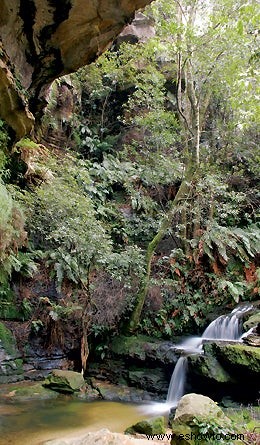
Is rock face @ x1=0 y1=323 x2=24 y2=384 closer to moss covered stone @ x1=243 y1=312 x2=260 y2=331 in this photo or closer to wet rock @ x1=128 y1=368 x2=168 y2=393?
wet rock @ x1=128 y1=368 x2=168 y2=393

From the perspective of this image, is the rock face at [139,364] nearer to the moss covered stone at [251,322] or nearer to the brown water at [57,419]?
the brown water at [57,419]

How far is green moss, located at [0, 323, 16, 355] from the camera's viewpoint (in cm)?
838

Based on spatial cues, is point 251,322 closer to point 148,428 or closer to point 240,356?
point 240,356

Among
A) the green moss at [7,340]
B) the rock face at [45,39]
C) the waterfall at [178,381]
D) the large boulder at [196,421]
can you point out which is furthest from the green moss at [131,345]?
the rock face at [45,39]

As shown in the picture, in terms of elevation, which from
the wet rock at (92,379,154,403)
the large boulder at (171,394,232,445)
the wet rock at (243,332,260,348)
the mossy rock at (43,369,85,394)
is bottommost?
the wet rock at (92,379,154,403)

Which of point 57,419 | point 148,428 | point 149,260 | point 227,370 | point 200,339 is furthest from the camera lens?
point 149,260

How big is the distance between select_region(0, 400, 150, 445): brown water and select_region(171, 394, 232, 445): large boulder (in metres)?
1.62

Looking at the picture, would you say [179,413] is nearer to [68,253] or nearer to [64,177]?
[68,253]

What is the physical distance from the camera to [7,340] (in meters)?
8.50

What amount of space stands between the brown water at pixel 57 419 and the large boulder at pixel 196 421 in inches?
63.7

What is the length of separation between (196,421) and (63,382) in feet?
13.2

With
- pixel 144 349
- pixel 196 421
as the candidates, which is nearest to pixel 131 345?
pixel 144 349

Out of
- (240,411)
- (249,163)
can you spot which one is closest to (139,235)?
(249,163)

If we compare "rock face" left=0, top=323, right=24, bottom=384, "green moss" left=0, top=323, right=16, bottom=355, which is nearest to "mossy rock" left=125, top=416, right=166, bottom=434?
"rock face" left=0, top=323, right=24, bottom=384
